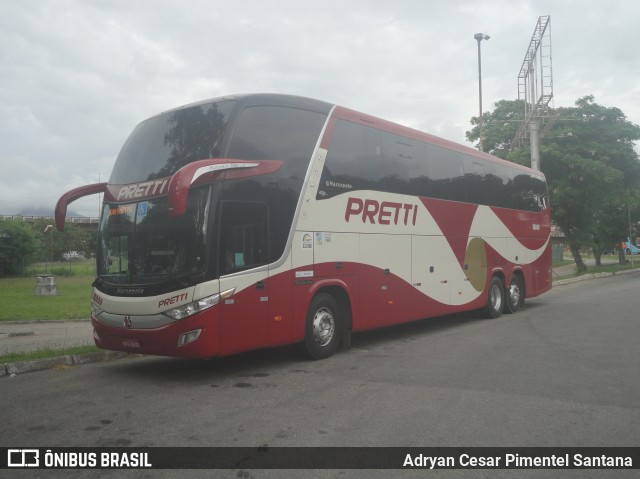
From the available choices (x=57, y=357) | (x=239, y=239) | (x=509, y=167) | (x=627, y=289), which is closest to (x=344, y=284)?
(x=239, y=239)

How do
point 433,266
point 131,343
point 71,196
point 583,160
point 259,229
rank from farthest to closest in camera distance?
point 583,160, point 433,266, point 71,196, point 259,229, point 131,343

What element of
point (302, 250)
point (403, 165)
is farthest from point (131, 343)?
point (403, 165)

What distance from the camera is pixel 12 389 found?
712 cm

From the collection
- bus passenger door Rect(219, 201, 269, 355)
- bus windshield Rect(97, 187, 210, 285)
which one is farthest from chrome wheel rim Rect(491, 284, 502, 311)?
bus windshield Rect(97, 187, 210, 285)

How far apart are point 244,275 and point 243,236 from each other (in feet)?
1.74

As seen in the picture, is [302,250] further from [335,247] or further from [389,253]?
[389,253]

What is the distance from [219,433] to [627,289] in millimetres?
21157

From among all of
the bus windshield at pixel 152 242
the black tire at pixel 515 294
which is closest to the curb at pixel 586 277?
the black tire at pixel 515 294

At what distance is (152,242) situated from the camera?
24.3 feet

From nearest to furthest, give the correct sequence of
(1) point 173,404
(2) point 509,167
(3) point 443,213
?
(1) point 173,404
(3) point 443,213
(2) point 509,167

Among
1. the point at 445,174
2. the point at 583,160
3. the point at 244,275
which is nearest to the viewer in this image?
the point at 244,275

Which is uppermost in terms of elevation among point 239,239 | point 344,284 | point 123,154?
point 123,154

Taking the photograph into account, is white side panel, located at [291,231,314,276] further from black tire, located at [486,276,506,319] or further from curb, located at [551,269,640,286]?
curb, located at [551,269,640,286]

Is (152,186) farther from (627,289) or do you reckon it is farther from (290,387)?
(627,289)
